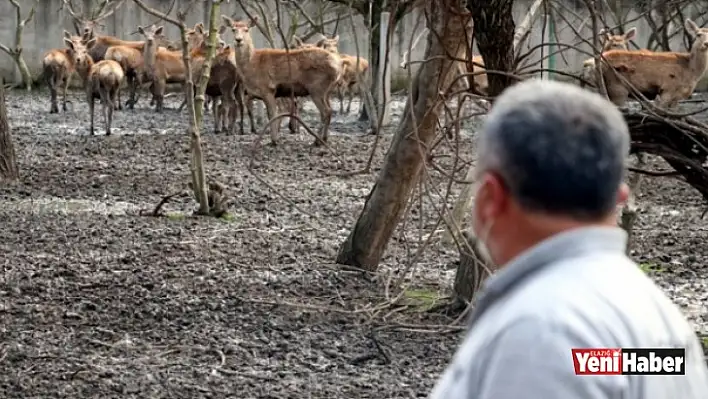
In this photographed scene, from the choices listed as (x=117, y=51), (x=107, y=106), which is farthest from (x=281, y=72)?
(x=117, y=51)

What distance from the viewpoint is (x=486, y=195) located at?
5.59 ft

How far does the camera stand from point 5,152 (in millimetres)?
10781

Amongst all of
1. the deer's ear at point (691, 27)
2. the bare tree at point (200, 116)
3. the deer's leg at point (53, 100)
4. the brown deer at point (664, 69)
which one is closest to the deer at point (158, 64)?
the deer's leg at point (53, 100)

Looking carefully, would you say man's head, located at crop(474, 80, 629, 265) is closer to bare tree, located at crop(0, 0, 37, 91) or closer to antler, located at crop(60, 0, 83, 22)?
antler, located at crop(60, 0, 83, 22)

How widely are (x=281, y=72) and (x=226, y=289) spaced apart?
36.7ft

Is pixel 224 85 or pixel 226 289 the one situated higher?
pixel 224 85

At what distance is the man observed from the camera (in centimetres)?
156

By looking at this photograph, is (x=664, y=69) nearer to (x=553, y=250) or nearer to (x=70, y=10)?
(x=70, y=10)

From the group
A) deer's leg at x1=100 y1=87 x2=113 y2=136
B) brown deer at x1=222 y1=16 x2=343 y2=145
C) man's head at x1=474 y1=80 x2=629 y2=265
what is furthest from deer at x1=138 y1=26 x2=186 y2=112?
man's head at x1=474 y1=80 x2=629 y2=265

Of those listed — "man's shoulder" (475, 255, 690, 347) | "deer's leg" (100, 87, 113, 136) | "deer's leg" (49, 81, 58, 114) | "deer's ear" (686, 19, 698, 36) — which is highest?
"deer's ear" (686, 19, 698, 36)

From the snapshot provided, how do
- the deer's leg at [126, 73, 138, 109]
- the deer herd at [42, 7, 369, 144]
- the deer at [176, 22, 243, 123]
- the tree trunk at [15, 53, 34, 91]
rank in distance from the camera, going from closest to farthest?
the deer herd at [42, 7, 369, 144]
the deer at [176, 22, 243, 123]
the deer's leg at [126, 73, 138, 109]
the tree trunk at [15, 53, 34, 91]

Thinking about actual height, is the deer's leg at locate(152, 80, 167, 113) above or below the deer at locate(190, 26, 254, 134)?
below

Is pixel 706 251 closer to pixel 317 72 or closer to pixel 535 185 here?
pixel 535 185

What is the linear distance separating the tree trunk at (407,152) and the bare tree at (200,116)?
1863mm
